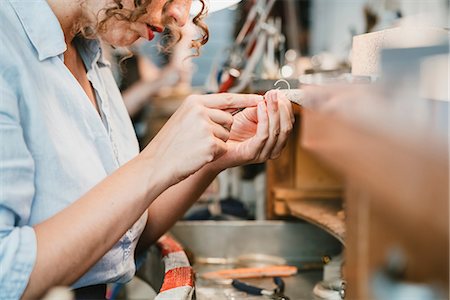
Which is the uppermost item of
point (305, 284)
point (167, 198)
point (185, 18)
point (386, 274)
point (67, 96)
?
point (185, 18)

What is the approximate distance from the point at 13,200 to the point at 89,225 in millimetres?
142

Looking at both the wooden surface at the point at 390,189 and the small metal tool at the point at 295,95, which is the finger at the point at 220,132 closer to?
the small metal tool at the point at 295,95

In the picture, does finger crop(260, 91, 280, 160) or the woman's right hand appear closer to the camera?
the woman's right hand

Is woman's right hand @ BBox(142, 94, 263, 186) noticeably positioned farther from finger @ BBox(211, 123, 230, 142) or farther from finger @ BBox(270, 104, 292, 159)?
finger @ BBox(270, 104, 292, 159)

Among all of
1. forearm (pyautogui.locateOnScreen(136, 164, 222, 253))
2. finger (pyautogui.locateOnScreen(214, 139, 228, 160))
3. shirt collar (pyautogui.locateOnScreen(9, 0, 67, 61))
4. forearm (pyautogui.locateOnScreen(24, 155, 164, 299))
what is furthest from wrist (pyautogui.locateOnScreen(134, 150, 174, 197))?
forearm (pyautogui.locateOnScreen(136, 164, 222, 253))

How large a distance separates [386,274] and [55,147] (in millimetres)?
816

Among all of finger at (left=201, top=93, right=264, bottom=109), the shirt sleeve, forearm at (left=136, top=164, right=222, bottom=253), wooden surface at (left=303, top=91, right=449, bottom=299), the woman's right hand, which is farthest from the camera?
forearm at (left=136, top=164, right=222, bottom=253)

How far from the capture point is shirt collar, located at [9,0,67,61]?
1.28 meters

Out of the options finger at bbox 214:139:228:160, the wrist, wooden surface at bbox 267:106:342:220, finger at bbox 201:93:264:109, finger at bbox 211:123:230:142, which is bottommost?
wooden surface at bbox 267:106:342:220

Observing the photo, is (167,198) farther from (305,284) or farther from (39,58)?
(39,58)

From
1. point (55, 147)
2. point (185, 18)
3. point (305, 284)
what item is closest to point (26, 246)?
point (55, 147)

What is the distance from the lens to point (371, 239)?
2.07 feet

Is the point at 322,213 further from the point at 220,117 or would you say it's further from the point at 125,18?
the point at 125,18

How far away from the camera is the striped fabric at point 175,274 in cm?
113
